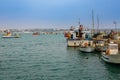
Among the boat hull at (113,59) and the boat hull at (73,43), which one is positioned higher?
the boat hull at (113,59)

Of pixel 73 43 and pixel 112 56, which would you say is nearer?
pixel 112 56

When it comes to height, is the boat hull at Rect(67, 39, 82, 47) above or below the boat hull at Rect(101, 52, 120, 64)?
below

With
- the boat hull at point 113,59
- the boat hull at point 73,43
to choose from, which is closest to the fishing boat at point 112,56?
the boat hull at point 113,59

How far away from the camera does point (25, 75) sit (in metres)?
29.7

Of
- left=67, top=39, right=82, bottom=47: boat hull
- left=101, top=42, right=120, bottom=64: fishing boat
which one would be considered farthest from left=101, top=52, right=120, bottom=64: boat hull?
left=67, top=39, right=82, bottom=47: boat hull

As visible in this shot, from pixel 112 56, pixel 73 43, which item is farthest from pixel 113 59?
pixel 73 43

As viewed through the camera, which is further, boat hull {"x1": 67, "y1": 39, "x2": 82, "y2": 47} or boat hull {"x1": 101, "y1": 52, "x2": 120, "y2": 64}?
boat hull {"x1": 67, "y1": 39, "x2": 82, "y2": 47}

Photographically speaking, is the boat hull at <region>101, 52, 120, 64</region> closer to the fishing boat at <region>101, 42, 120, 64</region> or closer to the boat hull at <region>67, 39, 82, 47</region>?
the fishing boat at <region>101, 42, 120, 64</region>

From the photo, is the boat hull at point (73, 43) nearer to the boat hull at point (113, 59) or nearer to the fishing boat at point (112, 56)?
the fishing boat at point (112, 56)

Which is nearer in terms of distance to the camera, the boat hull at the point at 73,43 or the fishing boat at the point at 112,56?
the fishing boat at the point at 112,56

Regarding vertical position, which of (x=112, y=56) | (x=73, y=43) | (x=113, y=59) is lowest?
(x=73, y=43)

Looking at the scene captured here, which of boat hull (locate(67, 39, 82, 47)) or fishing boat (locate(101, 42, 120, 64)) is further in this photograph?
boat hull (locate(67, 39, 82, 47))

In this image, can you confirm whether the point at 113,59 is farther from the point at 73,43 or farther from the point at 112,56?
the point at 73,43

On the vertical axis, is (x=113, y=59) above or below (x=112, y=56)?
below
